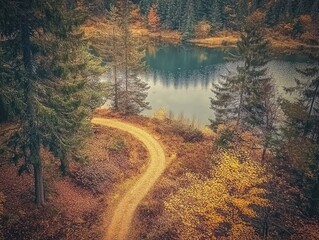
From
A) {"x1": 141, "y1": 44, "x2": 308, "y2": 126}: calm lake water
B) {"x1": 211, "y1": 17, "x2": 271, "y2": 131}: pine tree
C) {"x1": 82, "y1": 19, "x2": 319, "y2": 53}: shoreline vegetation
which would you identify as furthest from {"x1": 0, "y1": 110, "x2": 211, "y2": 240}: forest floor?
{"x1": 82, "y1": 19, "x2": 319, "y2": 53}: shoreline vegetation

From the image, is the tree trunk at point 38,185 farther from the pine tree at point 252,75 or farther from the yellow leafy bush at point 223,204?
the pine tree at point 252,75

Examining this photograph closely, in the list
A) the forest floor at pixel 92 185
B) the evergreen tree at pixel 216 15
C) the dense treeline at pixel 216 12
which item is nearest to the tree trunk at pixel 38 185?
the forest floor at pixel 92 185

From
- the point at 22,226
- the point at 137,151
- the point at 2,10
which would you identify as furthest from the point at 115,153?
the point at 2,10

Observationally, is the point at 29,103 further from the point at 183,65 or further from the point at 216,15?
the point at 216,15

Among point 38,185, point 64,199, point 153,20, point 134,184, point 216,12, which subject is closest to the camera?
point 38,185

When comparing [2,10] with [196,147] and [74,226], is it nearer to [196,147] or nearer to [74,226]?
[74,226]

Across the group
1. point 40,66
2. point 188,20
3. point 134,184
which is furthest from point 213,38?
point 40,66

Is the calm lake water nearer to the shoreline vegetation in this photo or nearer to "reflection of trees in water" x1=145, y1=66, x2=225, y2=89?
"reflection of trees in water" x1=145, y1=66, x2=225, y2=89
